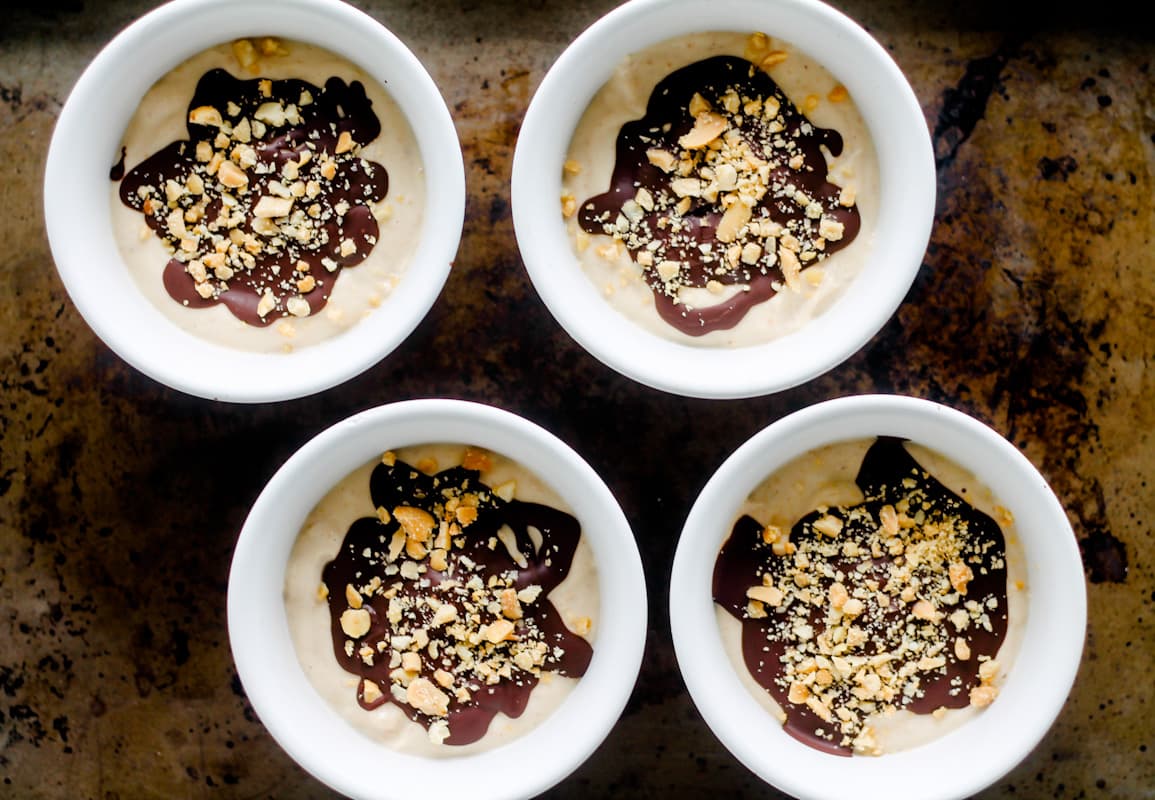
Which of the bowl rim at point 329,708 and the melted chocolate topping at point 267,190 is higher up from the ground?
the melted chocolate topping at point 267,190

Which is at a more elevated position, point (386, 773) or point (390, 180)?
point (390, 180)

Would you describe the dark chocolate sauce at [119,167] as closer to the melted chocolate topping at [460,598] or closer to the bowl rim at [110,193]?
the bowl rim at [110,193]

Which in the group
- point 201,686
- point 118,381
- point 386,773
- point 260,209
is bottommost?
point 201,686

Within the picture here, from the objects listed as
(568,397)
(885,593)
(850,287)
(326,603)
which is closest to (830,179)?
(850,287)

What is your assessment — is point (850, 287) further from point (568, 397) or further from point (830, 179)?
point (568, 397)

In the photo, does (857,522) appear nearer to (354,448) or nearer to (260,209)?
(354,448)

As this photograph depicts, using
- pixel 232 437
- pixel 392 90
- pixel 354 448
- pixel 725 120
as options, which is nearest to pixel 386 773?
pixel 354 448

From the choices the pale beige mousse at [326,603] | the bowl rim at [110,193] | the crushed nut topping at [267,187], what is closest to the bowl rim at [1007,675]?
the pale beige mousse at [326,603]

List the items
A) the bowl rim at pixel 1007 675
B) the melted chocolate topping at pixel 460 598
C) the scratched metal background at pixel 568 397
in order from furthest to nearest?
the scratched metal background at pixel 568 397 → the melted chocolate topping at pixel 460 598 → the bowl rim at pixel 1007 675
